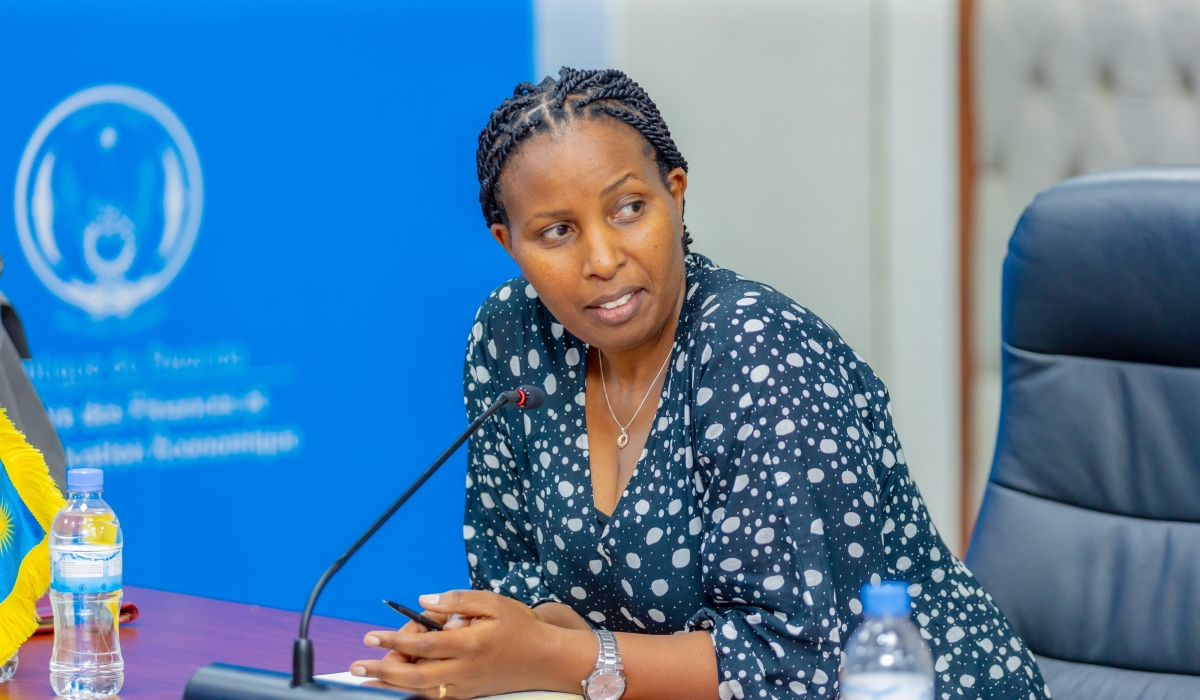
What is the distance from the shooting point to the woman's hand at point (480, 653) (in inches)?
43.1

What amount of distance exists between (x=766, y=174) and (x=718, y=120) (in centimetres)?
20

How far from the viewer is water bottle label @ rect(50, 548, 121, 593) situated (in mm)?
1156

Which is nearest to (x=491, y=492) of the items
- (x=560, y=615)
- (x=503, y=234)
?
(x=560, y=615)

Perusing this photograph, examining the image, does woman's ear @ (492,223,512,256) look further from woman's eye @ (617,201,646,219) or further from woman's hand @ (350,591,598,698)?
woman's hand @ (350,591,598,698)

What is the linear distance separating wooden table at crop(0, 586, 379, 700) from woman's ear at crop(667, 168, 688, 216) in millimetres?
619

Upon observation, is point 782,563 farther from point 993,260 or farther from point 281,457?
point 993,260

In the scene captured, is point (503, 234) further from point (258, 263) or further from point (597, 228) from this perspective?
point (258, 263)

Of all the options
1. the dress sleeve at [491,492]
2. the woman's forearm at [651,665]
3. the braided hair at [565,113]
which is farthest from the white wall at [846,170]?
the woman's forearm at [651,665]

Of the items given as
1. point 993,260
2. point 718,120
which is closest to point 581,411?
point 718,120

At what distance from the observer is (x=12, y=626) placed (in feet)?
3.98

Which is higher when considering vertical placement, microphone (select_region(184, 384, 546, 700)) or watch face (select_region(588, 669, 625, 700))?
microphone (select_region(184, 384, 546, 700))

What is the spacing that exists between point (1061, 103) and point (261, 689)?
2.63 m

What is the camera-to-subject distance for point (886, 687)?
771 millimetres

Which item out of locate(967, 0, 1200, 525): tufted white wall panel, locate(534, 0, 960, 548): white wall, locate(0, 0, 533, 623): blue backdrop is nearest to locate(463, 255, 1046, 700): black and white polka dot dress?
locate(0, 0, 533, 623): blue backdrop
